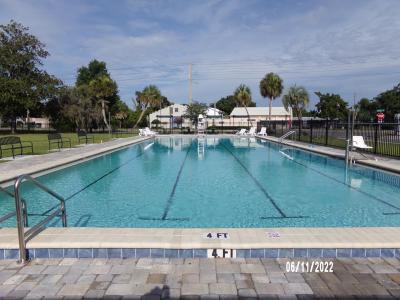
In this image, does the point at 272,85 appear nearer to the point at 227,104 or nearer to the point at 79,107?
the point at 79,107

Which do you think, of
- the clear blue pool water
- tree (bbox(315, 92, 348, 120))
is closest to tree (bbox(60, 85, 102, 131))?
the clear blue pool water

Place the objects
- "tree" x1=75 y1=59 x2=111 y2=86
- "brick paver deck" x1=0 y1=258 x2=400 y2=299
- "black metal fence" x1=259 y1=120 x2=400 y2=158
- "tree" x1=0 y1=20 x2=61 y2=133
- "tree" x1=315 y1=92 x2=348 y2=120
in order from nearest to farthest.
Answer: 1. "brick paver deck" x1=0 y1=258 x2=400 y2=299
2. "black metal fence" x1=259 y1=120 x2=400 y2=158
3. "tree" x1=0 y1=20 x2=61 y2=133
4. "tree" x1=75 y1=59 x2=111 y2=86
5. "tree" x1=315 y1=92 x2=348 y2=120

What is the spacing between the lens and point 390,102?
2270 inches

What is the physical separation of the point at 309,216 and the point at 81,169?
7990 millimetres

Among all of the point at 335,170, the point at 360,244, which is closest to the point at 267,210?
the point at 360,244

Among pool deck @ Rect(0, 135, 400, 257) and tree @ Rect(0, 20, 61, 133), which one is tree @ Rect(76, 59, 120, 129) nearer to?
tree @ Rect(0, 20, 61, 133)

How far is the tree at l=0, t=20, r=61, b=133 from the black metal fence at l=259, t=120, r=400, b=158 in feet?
79.2

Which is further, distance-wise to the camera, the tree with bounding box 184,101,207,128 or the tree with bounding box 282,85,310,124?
the tree with bounding box 282,85,310,124

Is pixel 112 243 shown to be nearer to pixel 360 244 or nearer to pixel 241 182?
pixel 360 244

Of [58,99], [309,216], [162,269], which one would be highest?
[58,99]

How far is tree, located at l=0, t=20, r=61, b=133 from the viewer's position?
3136 centimetres

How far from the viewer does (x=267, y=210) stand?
21.8ft

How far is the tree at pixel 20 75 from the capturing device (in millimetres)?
31359

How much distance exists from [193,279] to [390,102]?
2568 inches
